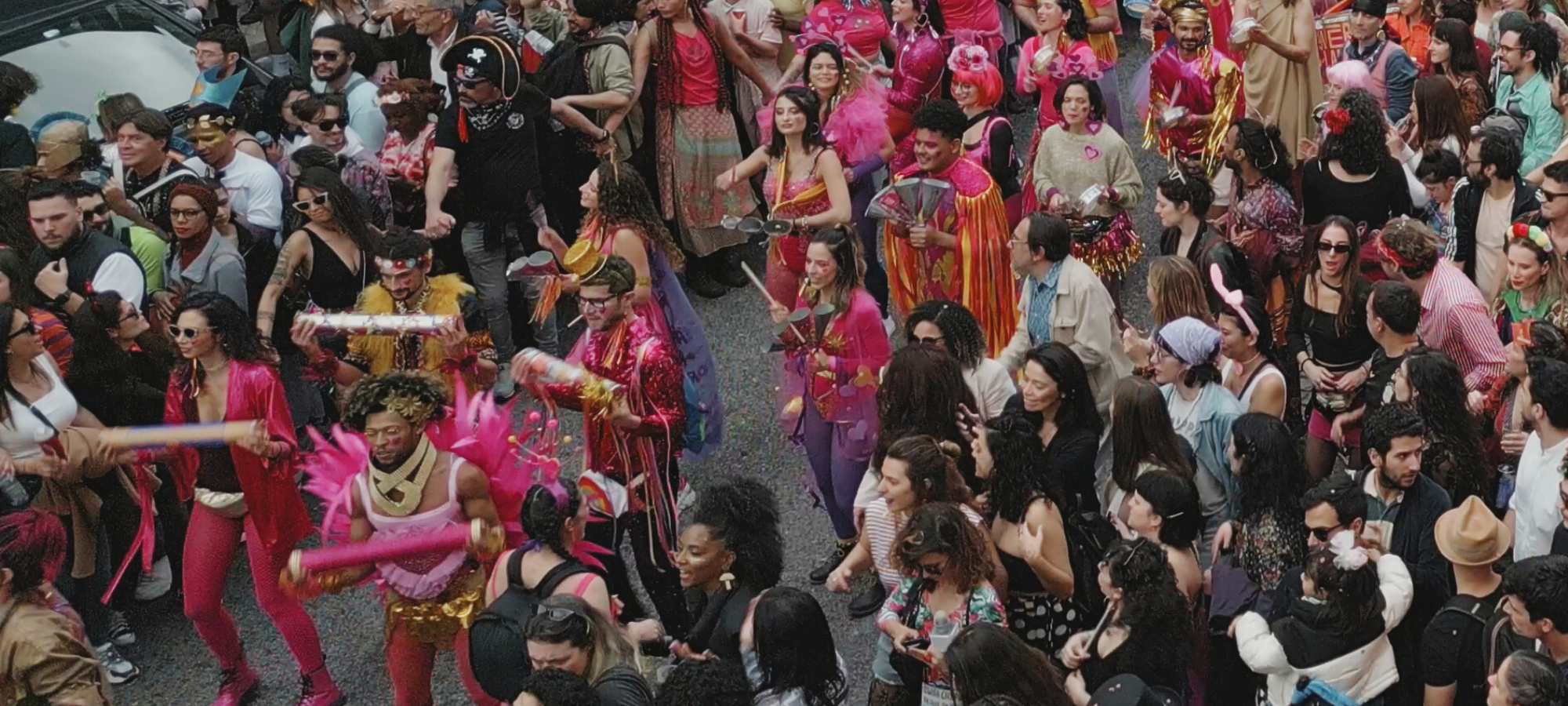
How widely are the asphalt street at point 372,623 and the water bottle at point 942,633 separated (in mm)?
1447

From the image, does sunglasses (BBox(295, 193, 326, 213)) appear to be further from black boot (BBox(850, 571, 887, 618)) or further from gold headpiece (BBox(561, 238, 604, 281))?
black boot (BBox(850, 571, 887, 618))

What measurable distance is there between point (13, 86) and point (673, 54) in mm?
3425

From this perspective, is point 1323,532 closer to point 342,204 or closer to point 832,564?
point 832,564

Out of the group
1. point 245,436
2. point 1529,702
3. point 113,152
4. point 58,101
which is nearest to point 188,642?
point 245,436

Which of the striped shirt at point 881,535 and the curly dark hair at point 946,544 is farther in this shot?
the striped shirt at point 881,535

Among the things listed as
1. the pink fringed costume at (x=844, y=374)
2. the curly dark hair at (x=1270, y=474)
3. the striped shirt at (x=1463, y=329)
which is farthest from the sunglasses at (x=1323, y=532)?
the pink fringed costume at (x=844, y=374)

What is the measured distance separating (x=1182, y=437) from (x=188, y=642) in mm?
4396

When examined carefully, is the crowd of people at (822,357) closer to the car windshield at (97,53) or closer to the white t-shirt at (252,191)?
the white t-shirt at (252,191)

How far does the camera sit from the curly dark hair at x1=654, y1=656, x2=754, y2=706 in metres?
4.95

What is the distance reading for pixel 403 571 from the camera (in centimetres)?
631

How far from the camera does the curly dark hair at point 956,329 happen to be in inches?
276

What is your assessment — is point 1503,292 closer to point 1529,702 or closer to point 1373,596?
point 1373,596

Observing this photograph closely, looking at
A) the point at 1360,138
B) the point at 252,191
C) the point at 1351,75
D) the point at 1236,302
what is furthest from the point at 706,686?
the point at 1351,75

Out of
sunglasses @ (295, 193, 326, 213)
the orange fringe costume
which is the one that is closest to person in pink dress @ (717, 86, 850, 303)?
the orange fringe costume
